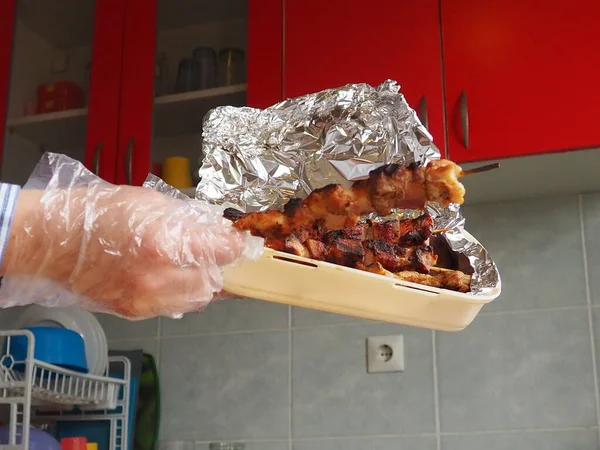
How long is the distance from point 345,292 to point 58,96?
134 cm

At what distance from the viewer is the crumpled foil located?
97 cm

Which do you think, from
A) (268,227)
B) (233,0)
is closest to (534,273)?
(233,0)

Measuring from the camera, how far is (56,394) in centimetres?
151

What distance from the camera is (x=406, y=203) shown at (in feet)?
2.56

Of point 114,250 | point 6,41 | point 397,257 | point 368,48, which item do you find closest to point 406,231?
point 397,257

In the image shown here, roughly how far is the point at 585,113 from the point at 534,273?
16.4 inches

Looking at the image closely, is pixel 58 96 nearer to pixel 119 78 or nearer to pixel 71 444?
pixel 119 78

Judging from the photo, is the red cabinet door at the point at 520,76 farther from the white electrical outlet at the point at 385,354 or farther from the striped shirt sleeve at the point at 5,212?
the striped shirt sleeve at the point at 5,212

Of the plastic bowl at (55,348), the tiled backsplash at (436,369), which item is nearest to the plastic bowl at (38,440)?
the plastic bowl at (55,348)

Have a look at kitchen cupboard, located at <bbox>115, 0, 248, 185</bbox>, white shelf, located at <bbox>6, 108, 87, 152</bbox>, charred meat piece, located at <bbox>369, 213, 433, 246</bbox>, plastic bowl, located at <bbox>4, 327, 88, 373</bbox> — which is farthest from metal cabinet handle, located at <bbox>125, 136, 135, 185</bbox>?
charred meat piece, located at <bbox>369, 213, 433, 246</bbox>

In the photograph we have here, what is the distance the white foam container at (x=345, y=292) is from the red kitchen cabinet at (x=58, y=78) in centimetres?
103

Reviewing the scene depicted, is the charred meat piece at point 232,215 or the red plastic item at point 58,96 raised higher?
the red plastic item at point 58,96

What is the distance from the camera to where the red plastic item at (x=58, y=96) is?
6.00 ft

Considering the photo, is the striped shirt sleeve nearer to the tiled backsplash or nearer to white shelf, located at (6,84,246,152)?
white shelf, located at (6,84,246,152)
